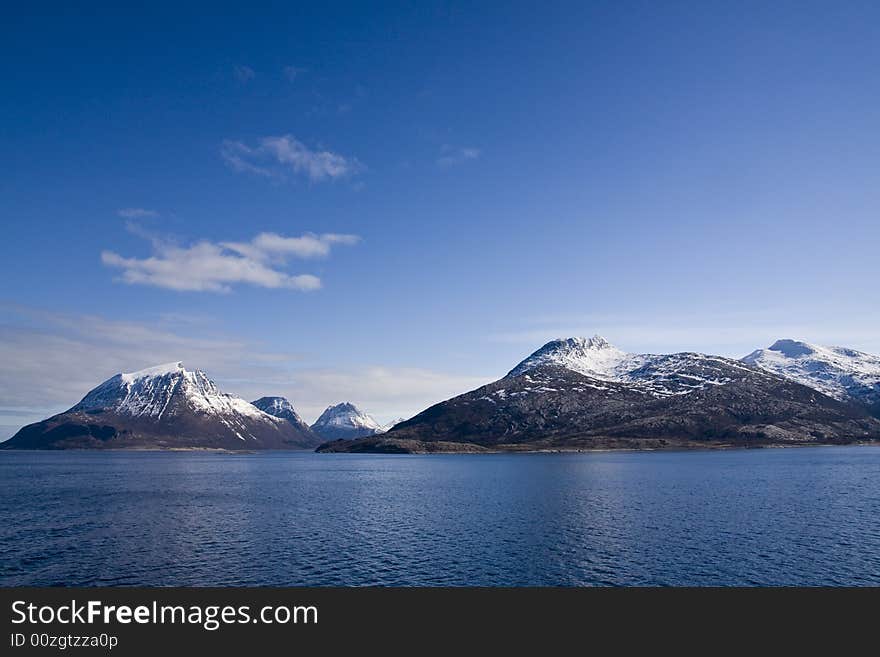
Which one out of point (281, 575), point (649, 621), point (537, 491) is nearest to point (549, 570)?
point (649, 621)

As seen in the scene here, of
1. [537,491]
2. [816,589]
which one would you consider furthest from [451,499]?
[816,589]

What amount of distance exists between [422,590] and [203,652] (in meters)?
29.0

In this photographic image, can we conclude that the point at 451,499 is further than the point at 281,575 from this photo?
Yes

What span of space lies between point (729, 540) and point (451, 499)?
70801mm

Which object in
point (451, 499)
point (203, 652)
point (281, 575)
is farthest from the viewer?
point (451, 499)

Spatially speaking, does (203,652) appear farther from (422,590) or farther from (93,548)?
(93,548)

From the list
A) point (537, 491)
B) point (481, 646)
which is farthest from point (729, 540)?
point (537, 491)

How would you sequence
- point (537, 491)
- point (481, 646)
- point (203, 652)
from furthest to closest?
point (537, 491)
point (481, 646)
point (203, 652)

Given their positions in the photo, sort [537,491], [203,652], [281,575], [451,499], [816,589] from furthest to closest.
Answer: [537,491] < [451,499] < [281,575] < [816,589] < [203,652]

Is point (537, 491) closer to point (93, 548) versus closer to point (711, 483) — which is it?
point (711, 483)

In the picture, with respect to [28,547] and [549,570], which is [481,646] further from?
[28,547]

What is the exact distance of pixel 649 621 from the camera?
47438mm

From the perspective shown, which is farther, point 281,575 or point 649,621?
point 281,575

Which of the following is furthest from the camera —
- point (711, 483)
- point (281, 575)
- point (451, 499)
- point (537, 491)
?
point (711, 483)
